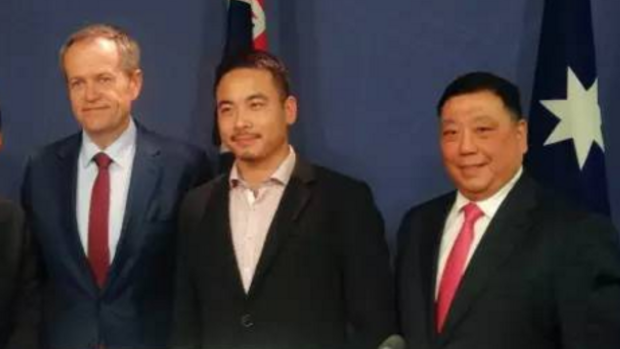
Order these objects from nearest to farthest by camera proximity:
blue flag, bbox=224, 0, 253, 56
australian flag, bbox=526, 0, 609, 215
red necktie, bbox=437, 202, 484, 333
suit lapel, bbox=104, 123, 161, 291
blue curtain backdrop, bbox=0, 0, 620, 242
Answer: red necktie, bbox=437, 202, 484, 333 < suit lapel, bbox=104, 123, 161, 291 < australian flag, bbox=526, 0, 609, 215 < blue flag, bbox=224, 0, 253, 56 < blue curtain backdrop, bbox=0, 0, 620, 242

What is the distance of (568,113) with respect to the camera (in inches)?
110

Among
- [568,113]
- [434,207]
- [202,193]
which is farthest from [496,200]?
[202,193]

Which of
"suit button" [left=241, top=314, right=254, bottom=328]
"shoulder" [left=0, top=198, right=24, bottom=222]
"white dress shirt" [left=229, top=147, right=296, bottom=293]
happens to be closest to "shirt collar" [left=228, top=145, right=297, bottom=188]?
"white dress shirt" [left=229, top=147, right=296, bottom=293]

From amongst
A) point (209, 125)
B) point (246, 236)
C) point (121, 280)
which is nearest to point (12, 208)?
point (121, 280)

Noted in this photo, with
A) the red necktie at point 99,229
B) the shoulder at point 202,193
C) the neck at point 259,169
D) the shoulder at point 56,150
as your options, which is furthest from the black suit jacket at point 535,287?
the shoulder at point 56,150

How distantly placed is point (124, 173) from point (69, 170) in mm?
146

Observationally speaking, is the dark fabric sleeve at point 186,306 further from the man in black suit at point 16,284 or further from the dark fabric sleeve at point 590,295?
the dark fabric sleeve at point 590,295

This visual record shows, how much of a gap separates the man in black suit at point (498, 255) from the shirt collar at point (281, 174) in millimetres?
331

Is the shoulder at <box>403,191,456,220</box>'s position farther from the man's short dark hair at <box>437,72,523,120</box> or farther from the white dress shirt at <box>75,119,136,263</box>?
the white dress shirt at <box>75,119,136,263</box>

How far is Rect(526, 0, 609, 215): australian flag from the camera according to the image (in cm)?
279

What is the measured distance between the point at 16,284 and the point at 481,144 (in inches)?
48.0

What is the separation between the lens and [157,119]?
328 centimetres

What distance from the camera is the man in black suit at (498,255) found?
7.04 feet

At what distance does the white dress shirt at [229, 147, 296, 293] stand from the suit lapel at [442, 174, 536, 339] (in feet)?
1.58
